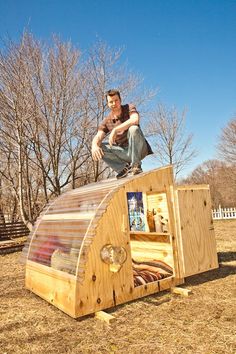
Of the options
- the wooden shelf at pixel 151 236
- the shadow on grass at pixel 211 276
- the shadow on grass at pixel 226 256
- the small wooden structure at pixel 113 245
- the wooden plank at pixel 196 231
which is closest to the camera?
the small wooden structure at pixel 113 245

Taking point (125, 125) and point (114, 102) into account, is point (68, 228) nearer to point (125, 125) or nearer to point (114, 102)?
point (125, 125)

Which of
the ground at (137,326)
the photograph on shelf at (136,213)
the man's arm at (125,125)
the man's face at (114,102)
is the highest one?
the man's face at (114,102)

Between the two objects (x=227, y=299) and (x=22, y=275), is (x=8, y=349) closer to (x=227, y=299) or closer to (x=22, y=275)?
(x=227, y=299)

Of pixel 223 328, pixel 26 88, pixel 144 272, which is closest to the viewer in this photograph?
pixel 223 328

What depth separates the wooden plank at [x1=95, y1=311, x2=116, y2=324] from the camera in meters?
4.08

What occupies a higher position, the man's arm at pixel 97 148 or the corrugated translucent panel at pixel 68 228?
the man's arm at pixel 97 148

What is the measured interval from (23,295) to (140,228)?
308cm

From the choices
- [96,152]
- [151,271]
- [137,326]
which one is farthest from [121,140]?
[137,326]

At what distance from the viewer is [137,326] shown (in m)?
3.93

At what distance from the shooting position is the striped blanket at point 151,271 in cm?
520

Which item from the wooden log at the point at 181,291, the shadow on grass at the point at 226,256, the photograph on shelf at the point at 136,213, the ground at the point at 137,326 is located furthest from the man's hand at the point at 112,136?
the shadow on grass at the point at 226,256

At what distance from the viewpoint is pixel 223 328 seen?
368cm

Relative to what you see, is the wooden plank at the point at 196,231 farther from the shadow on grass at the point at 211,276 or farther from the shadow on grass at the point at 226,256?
the shadow on grass at the point at 226,256

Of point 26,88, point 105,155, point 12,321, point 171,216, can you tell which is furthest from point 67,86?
point 12,321
